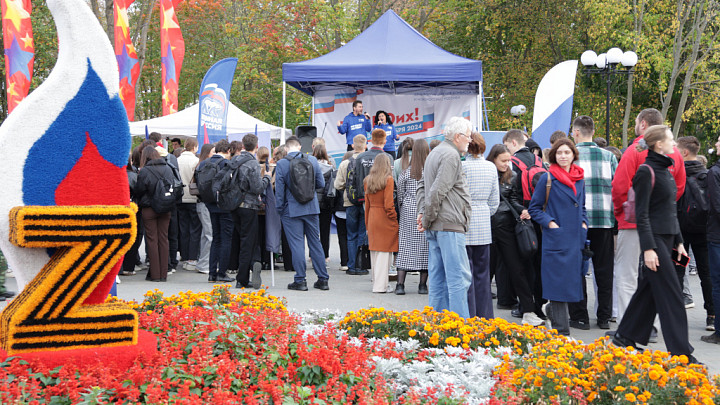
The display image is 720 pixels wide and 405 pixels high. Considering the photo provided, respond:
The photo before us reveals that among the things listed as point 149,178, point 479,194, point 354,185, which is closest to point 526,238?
point 479,194

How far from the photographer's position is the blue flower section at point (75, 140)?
417 centimetres

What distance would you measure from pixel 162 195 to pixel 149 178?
0.30 meters

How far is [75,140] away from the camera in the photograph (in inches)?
169

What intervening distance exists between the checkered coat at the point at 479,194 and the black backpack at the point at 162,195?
4.76 m

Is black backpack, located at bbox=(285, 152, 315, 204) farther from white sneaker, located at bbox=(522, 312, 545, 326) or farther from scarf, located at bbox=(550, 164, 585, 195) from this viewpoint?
scarf, located at bbox=(550, 164, 585, 195)

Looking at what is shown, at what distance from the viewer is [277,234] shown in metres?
9.62

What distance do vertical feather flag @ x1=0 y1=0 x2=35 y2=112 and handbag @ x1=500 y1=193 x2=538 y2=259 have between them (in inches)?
592

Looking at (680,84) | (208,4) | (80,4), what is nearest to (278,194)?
(80,4)

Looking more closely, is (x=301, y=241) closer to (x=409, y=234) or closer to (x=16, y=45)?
(x=409, y=234)

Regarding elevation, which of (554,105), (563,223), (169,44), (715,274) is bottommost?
(715,274)

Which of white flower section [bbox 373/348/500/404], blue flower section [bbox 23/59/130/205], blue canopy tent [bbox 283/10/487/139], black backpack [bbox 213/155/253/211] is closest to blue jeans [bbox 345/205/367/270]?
black backpack [bbox 213/155/253/211]

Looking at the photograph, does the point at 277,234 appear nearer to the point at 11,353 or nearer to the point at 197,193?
the point at 197,193

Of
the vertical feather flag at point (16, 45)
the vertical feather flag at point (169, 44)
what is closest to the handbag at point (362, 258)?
the vertical feather flag at point (169, 44)

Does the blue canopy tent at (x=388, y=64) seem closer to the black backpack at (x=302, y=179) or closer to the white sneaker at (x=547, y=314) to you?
the black backpack at (x=302, y=179)
